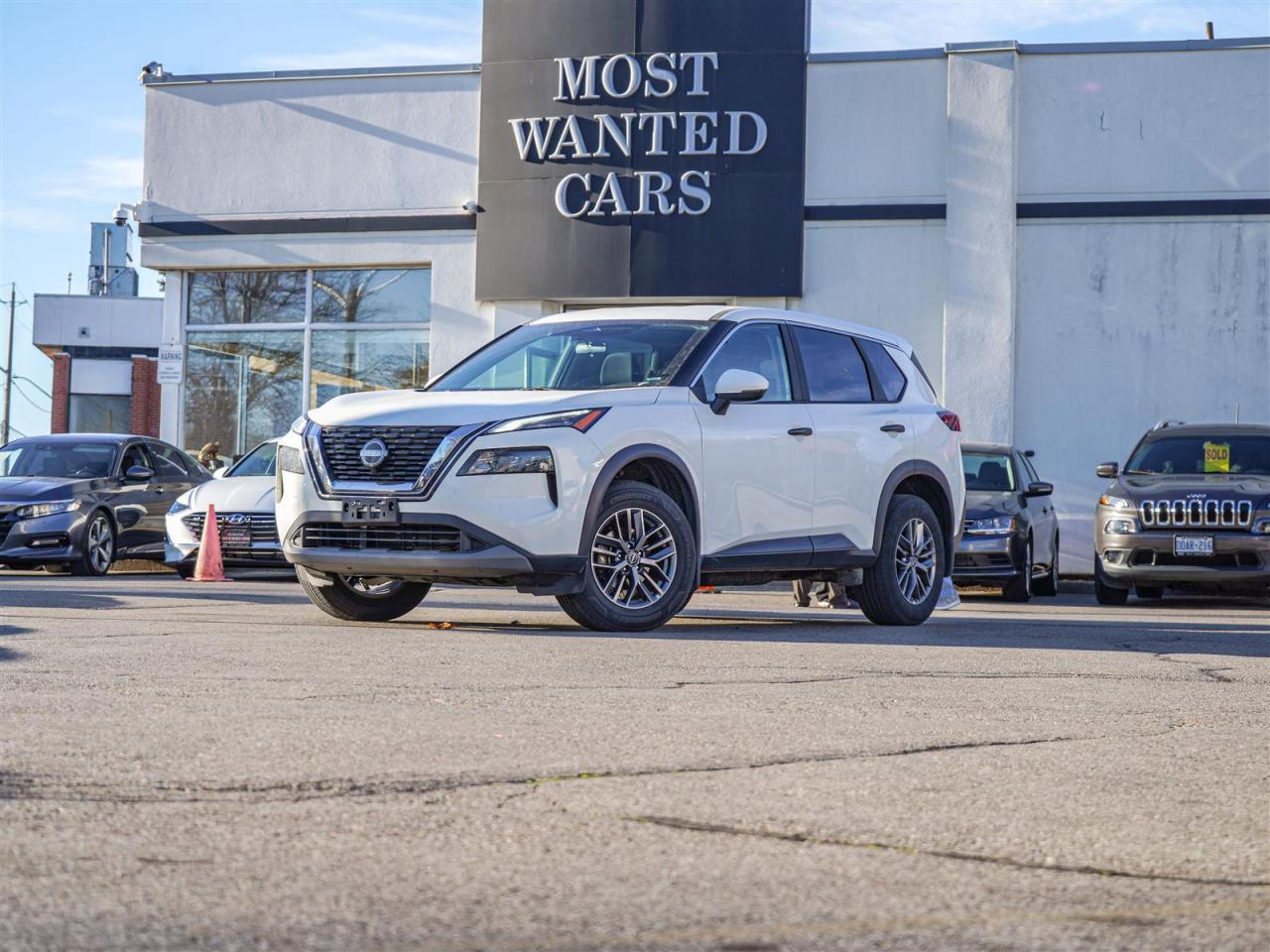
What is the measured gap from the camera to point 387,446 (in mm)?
9227

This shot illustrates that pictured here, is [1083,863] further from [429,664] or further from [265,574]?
[265,574]

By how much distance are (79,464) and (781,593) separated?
760 centimetres

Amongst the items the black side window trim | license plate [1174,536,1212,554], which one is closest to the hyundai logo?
the black side window trim

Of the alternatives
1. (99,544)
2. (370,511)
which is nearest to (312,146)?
(99,544)

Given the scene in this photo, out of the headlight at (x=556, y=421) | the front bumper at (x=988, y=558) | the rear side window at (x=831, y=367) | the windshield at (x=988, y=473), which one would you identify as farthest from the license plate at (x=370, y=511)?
the windshield at (x=988, y=473)

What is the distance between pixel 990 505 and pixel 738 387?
7.21 m

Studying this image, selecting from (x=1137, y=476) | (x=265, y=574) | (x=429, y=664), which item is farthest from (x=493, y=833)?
(x=265, y=574)

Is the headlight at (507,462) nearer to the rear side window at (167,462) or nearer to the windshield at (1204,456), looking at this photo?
the windshield at (1204,456)

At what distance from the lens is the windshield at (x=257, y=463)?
1758 cm

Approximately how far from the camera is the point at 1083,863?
3.86 metres

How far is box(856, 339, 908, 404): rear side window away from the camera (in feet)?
37.3

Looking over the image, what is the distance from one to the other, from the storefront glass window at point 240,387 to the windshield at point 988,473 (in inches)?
424

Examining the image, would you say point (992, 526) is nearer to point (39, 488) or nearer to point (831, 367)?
point (831, 367)

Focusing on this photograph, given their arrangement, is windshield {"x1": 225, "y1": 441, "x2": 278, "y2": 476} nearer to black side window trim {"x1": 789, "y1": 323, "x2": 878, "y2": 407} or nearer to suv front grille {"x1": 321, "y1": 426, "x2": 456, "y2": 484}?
black side window trim {"x1": 789, "y1": 323, "x2": 878, "y2": 407}
